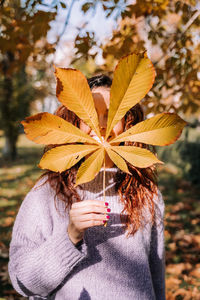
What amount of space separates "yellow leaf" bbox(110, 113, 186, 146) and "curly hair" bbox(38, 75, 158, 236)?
0.42 meters

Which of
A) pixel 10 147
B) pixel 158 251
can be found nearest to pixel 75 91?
pixel 158 251

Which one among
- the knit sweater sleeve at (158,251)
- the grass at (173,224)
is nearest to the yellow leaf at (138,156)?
the grass at (173,224)

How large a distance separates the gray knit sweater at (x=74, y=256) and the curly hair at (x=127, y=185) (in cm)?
3

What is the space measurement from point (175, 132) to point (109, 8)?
1520mm

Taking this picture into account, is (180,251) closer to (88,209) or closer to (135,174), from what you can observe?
(135,174)

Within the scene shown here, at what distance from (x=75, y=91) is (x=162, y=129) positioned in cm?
23

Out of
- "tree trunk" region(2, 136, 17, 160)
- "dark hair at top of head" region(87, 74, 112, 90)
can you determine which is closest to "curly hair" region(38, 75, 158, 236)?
"dark hair at top of head" region(87, 74, 112, 90)

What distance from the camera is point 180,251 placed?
3.29 meters

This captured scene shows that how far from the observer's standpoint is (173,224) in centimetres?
408

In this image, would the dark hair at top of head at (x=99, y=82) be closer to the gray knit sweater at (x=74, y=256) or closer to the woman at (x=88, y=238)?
the woman at (x=88, y=238)

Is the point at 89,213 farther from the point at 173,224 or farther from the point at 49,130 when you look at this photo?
the point at 173,224

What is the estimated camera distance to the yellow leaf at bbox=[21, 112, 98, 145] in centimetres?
59

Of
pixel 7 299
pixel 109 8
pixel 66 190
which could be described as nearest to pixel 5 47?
pixel 109 8

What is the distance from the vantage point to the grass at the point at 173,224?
261 cm
